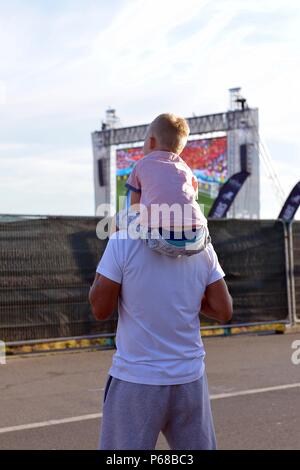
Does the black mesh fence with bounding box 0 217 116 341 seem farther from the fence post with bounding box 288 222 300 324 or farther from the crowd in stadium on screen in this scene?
the crowd in stadium on screen

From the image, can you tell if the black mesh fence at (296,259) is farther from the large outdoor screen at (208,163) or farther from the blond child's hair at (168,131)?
the large outdoor screen at (208,163)

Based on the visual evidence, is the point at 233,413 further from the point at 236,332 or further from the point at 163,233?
the point at 236,332

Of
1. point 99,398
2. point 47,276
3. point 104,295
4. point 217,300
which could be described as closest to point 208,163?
point 47,276

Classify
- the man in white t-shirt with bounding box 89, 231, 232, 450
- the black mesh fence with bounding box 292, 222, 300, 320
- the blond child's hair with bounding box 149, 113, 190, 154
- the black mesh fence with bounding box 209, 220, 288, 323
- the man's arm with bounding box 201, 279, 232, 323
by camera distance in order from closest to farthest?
1. the man in white t-shirt with bounding box 89, 231, 232, 450
2. the blond child's hair with bounding box 149, 113, 190, 154
3. the man's arm with bounding box 201, 279, 232, 323
4. the black mesh fence with bounding box 209, 220, 288, 323
5. the black mesh fence with bounding box 292, 222, 300, 320

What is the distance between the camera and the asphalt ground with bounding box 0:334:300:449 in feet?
22.0

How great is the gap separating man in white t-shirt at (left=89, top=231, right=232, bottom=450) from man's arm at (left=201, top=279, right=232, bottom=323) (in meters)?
0.12

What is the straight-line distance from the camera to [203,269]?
355 centimetres

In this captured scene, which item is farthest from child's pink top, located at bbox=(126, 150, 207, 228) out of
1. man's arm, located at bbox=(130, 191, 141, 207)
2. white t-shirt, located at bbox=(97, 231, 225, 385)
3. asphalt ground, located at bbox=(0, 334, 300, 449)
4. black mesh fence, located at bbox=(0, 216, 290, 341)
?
A: black mesh fence, located at bbox=(0, 216, 290, 341)

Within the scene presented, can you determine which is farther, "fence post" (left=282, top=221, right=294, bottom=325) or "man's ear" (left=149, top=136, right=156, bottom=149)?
"fence post" (left=282, top=221, right=294, bottom=325)

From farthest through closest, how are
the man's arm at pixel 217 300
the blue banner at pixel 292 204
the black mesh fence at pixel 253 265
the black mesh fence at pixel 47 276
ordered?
the blue banner at pixel 292 204
the black mesh fence at pixel 253 265
the black mesh fence at pixel 47 276
the man's arm at pixel 217 300

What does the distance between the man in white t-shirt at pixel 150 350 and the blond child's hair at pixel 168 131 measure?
44 centimetres

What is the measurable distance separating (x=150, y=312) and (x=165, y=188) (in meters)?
0.53

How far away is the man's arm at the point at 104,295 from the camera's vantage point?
342cm

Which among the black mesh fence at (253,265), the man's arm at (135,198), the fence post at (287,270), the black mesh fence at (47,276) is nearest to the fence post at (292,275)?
the fence post at (287,270)
